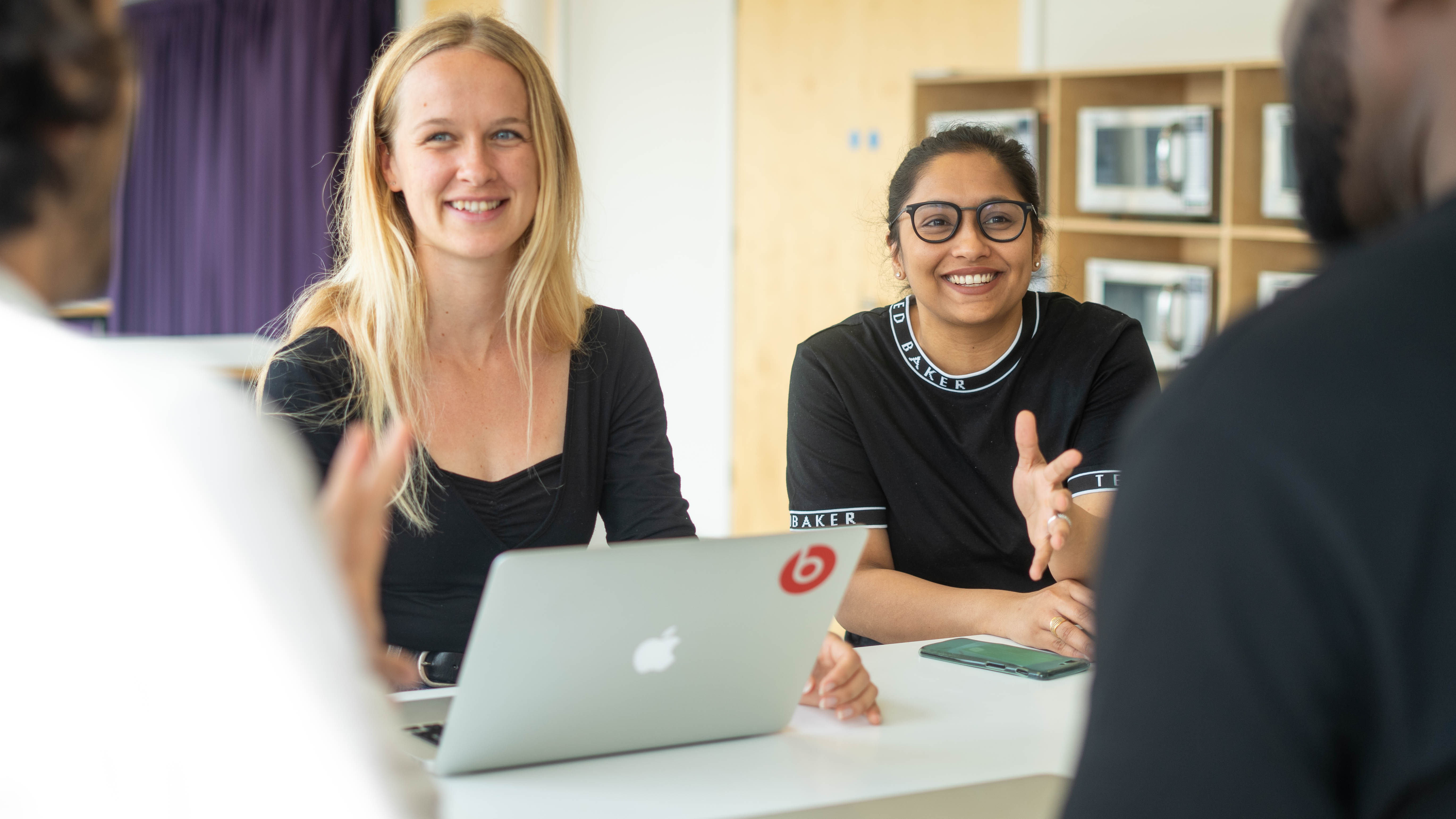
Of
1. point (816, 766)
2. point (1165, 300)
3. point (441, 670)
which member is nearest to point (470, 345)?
point (441, 670)

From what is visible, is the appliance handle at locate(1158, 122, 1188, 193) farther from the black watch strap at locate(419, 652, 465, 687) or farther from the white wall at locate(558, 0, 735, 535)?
the black watch strap at locate(419, 652, 465, 687)

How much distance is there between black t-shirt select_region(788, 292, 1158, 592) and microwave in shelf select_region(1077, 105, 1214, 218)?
4.92ft

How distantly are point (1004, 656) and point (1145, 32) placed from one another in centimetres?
288

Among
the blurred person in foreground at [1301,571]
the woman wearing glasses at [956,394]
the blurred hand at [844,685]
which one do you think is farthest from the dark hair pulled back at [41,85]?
the woman wearing glasses at [956,394]

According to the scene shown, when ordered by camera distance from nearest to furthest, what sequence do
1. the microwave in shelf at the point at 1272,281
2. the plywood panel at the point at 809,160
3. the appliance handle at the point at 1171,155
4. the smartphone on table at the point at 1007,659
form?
the smartphone on table at the point at 1007,659, the microwave in shelf at the point at 1272,281, the appliance handle at the point at 1171,155, the plywood panel at the point at 809,160

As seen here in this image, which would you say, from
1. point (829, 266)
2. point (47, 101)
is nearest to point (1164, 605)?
point (47, 101)

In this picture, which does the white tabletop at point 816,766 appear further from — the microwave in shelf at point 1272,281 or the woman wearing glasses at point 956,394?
the microwave in shelf at point 1272,281

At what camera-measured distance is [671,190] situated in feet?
18.4

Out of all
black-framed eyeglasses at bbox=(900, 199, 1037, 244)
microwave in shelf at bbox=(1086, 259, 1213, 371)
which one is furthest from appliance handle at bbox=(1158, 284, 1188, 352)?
black-framed eyeglasses at bbox=(900, 199, 1037, 244)

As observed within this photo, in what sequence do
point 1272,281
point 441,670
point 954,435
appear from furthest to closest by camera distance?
point 1272,281
point 954,435
point 441,670

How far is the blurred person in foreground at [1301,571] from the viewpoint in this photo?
21.5 inches

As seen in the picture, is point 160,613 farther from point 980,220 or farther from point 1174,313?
point 1174,313

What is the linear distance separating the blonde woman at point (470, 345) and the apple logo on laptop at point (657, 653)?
68 centimetres

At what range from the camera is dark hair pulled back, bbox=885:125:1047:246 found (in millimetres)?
2268
